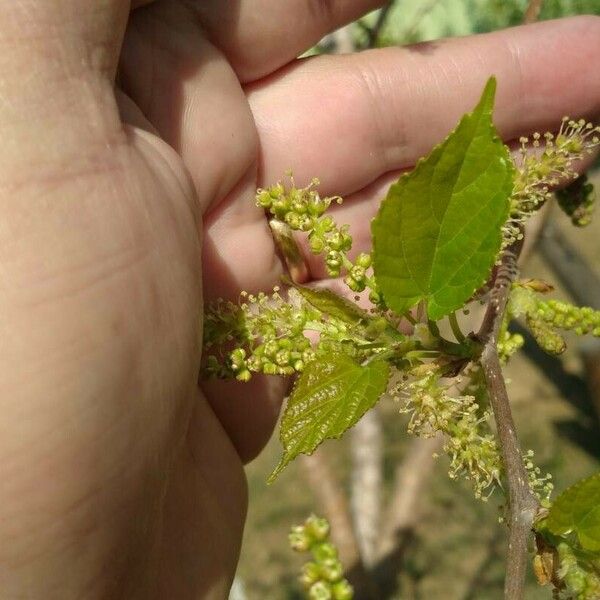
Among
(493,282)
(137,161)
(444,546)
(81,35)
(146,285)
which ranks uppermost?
(81,35)

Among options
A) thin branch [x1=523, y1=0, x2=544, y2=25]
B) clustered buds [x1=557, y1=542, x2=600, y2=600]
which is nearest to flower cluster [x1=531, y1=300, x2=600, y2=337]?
clustered buds [x1=557, y1=542, x2=600, y2=600]

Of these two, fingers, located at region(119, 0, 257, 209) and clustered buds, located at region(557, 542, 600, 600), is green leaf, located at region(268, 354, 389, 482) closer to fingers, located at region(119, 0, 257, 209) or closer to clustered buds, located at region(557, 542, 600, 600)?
clustered buds, located at region(557, 542, 600, 600)

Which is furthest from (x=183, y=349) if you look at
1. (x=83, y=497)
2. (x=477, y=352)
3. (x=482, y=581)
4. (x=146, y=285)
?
(x=482, y=581)

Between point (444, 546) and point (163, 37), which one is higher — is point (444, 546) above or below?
below

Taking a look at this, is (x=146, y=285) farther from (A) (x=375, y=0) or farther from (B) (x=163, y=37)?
(A) (x=375, y=0)

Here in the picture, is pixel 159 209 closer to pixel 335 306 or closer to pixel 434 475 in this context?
pixel 335 306

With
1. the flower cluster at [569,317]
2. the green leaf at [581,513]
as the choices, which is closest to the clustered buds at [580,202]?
the flower cluster at [569,317]

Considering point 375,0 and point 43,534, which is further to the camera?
point 375,0
